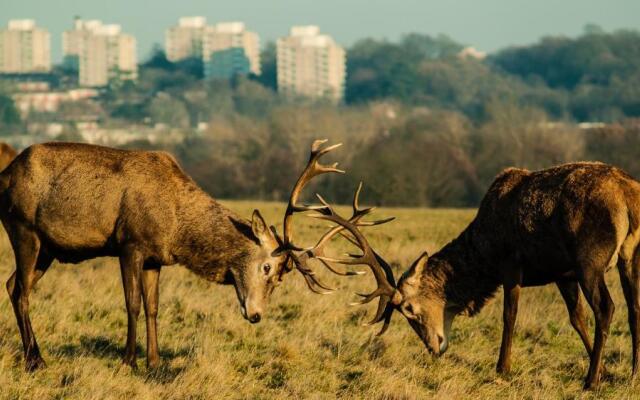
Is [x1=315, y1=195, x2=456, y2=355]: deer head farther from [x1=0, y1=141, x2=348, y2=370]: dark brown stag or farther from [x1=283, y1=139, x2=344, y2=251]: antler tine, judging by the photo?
[x1=0, y1=141, x2=348, y2=370]: dark brown stag

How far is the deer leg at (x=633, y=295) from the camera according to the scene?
43.1 feet

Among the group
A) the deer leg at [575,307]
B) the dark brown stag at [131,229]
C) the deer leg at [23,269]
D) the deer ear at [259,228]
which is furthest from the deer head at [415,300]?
the deer leg at [23,269]

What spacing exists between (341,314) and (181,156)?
108409 mm

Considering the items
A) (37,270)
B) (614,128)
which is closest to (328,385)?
(37,270)

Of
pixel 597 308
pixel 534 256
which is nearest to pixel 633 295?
pixel 597 308

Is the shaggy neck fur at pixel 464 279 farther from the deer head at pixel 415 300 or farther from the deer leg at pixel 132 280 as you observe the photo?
the deer leg at pixel 132 280

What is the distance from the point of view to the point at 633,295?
1319 cm

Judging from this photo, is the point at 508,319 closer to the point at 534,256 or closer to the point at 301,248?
the point at 534,256

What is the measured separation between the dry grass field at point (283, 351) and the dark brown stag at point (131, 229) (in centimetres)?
60

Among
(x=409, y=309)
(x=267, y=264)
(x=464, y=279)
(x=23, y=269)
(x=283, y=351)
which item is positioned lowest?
(x=283, y=351)

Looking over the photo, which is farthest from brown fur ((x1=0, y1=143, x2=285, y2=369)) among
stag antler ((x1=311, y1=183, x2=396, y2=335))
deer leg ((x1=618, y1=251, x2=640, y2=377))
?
deer leg ((x1=618, y1=251, x2=640, y2=377))

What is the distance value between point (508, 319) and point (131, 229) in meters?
4.26

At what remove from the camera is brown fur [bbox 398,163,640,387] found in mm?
12922

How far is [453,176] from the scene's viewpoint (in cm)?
8519
